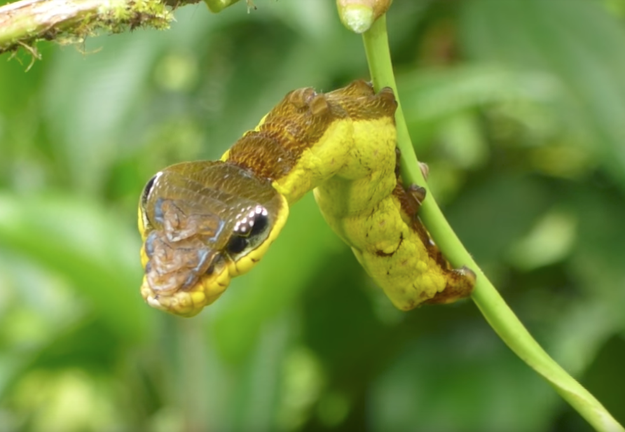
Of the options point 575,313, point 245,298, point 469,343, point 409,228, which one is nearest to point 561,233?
point 575,313

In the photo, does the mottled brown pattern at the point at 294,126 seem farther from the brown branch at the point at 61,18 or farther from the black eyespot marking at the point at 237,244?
the brown branch at the point at 61,18

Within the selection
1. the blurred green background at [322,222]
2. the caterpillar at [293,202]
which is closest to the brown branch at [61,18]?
the caterpillar at [293,202]

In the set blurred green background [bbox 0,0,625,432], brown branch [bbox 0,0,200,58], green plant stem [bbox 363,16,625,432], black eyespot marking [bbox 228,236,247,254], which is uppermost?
brown branch [bbox 0,0,200,58]

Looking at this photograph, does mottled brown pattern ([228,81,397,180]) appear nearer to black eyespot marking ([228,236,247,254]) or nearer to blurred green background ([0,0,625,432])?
black eyespot marking ([228,236,247,254])

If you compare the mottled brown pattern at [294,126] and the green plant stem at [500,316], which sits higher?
the mottled brown pattern at [294,126]

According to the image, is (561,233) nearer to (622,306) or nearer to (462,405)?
(622,306)

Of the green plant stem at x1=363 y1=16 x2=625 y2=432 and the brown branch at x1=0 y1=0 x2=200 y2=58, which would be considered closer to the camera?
the brown branch at x1=0 y1=0 x2=200 y2=58

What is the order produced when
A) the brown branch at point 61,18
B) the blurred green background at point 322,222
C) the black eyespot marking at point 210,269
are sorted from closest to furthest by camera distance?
the brown branch at point 61,18 < the black eyespot marking at point 210,269 < the blurred green background at point 322,222

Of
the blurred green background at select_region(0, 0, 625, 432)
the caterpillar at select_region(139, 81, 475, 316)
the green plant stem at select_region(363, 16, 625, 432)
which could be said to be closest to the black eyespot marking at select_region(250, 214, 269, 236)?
the caterpillar at select_region(139, 81, 475, 316)
